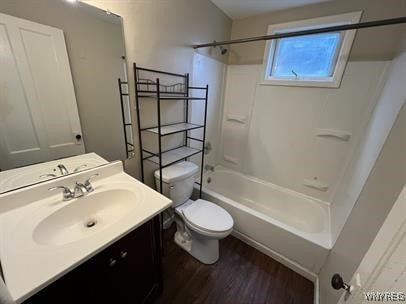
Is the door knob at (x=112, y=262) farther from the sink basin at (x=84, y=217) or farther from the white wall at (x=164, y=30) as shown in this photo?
the white wall at (x=164, y=30)

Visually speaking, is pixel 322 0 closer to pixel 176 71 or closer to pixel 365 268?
pixel 176 71

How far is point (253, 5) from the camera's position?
1686mm

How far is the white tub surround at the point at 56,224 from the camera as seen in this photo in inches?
22.2

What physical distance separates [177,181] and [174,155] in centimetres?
29

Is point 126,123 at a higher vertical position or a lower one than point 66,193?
higher

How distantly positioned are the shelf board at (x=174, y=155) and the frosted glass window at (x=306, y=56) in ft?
4.30

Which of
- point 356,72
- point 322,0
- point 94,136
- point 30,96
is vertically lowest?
point 94,136

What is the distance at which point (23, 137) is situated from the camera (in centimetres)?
85

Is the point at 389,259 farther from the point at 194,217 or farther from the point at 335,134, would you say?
the point at 335,134

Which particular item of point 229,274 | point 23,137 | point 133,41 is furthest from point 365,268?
point 133,41

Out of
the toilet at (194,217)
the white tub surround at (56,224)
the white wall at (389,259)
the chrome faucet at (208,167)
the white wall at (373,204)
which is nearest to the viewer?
the white wall at (389,259)

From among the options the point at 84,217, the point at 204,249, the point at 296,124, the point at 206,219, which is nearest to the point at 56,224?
the point at 84,217

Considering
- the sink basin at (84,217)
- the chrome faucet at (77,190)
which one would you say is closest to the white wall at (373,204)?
the sink basin at (84,217)

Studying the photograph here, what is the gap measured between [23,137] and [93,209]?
0.49 meters
